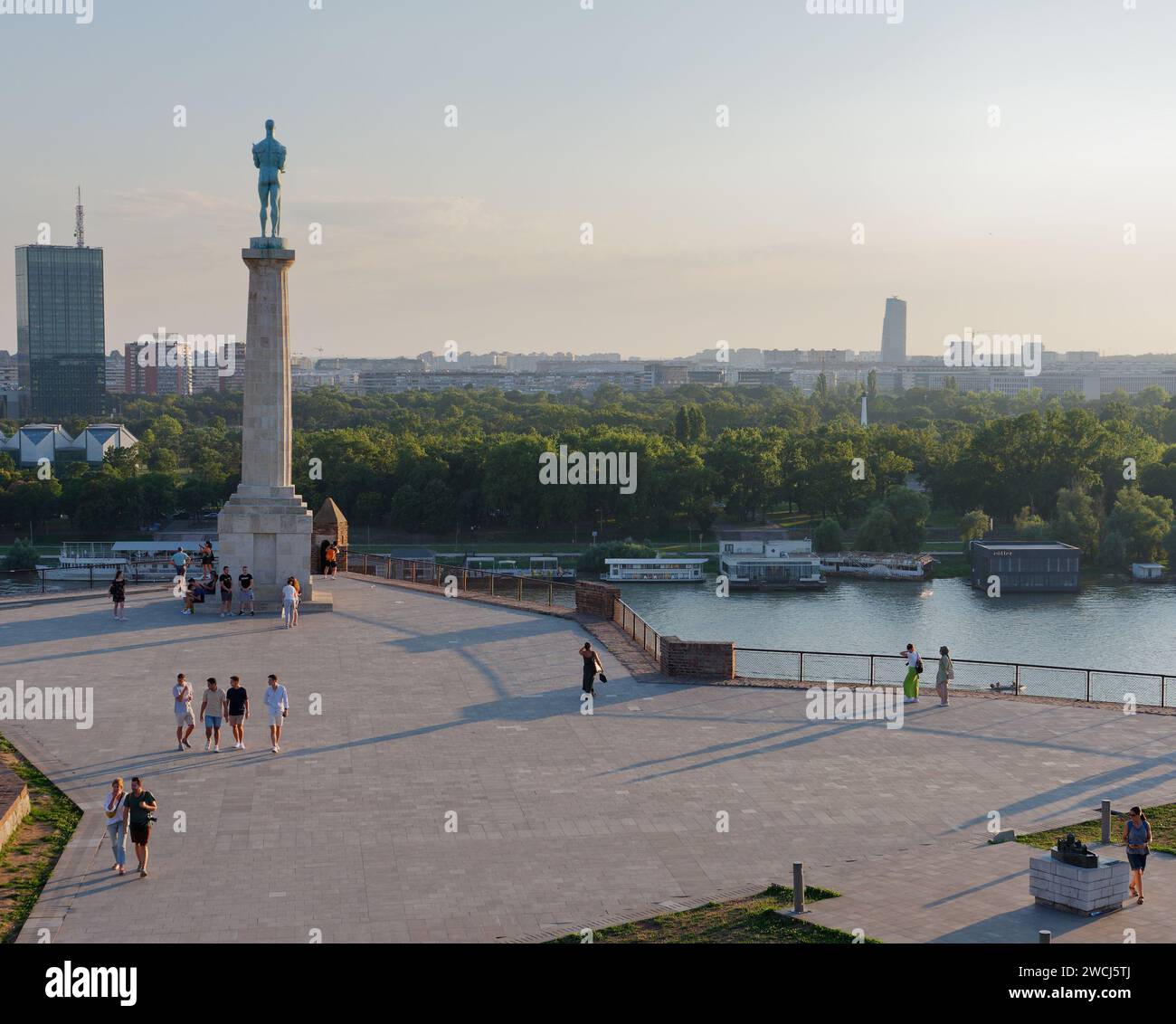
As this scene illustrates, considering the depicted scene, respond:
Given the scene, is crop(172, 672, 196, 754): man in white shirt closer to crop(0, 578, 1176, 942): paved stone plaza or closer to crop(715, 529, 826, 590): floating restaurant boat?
crop(0, 578, 1176, 942): paved stone plaza

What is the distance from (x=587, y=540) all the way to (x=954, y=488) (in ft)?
78.4

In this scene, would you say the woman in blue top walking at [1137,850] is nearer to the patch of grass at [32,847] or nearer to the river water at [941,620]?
the patch of grass at [32,847]

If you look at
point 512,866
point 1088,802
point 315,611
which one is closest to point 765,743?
point 1088,802

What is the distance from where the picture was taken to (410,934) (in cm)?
1142

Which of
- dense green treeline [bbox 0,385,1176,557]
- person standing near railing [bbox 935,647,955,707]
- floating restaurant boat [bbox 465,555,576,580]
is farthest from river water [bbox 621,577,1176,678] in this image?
person standing near railing [bbox 935,647,955,707]

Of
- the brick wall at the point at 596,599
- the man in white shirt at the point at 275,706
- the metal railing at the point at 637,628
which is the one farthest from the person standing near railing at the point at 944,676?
the man in white shirt at the point at 275,706

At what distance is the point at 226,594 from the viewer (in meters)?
25.6

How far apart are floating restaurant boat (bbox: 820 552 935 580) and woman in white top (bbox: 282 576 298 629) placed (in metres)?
50.3

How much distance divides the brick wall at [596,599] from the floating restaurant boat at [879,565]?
47.2 m

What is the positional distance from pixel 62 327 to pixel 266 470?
173 m

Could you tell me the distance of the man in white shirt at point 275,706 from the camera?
16.7 meters

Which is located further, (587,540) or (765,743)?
(587,540)

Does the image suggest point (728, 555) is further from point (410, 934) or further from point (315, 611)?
point (410, 934)
